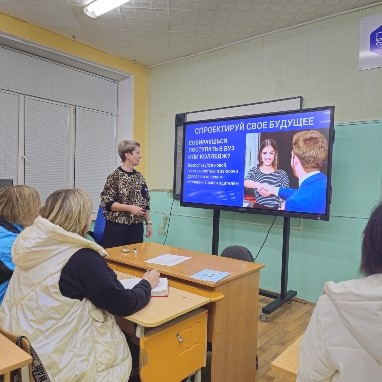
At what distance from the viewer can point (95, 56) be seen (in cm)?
439

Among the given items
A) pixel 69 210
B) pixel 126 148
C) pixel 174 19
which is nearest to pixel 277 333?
pixel 126 148

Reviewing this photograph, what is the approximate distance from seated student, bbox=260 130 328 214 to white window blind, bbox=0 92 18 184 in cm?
297

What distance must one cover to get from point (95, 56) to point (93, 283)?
383cm

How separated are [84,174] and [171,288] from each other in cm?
315

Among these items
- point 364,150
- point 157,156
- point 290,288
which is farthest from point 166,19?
point 290,288

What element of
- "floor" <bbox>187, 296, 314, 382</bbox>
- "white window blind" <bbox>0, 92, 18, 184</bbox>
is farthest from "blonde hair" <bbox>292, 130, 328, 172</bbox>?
"white window blind" <bbox>0, 92, 18, 184</bbox>

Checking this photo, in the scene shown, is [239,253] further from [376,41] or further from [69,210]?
[376,41]

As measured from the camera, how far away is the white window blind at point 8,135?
3.74 meters

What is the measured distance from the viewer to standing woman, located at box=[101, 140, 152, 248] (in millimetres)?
3078

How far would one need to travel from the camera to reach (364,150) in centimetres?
314

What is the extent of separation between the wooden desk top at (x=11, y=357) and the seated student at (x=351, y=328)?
2.89ft

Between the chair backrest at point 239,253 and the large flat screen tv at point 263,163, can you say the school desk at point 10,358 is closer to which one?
the chair backrest at point 239,253

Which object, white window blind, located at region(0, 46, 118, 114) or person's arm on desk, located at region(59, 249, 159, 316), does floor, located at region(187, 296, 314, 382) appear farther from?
white window blind, located at region(0, 46, 118, 114)

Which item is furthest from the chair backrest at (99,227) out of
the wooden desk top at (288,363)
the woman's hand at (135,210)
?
the wooden desk top at (288,363)
